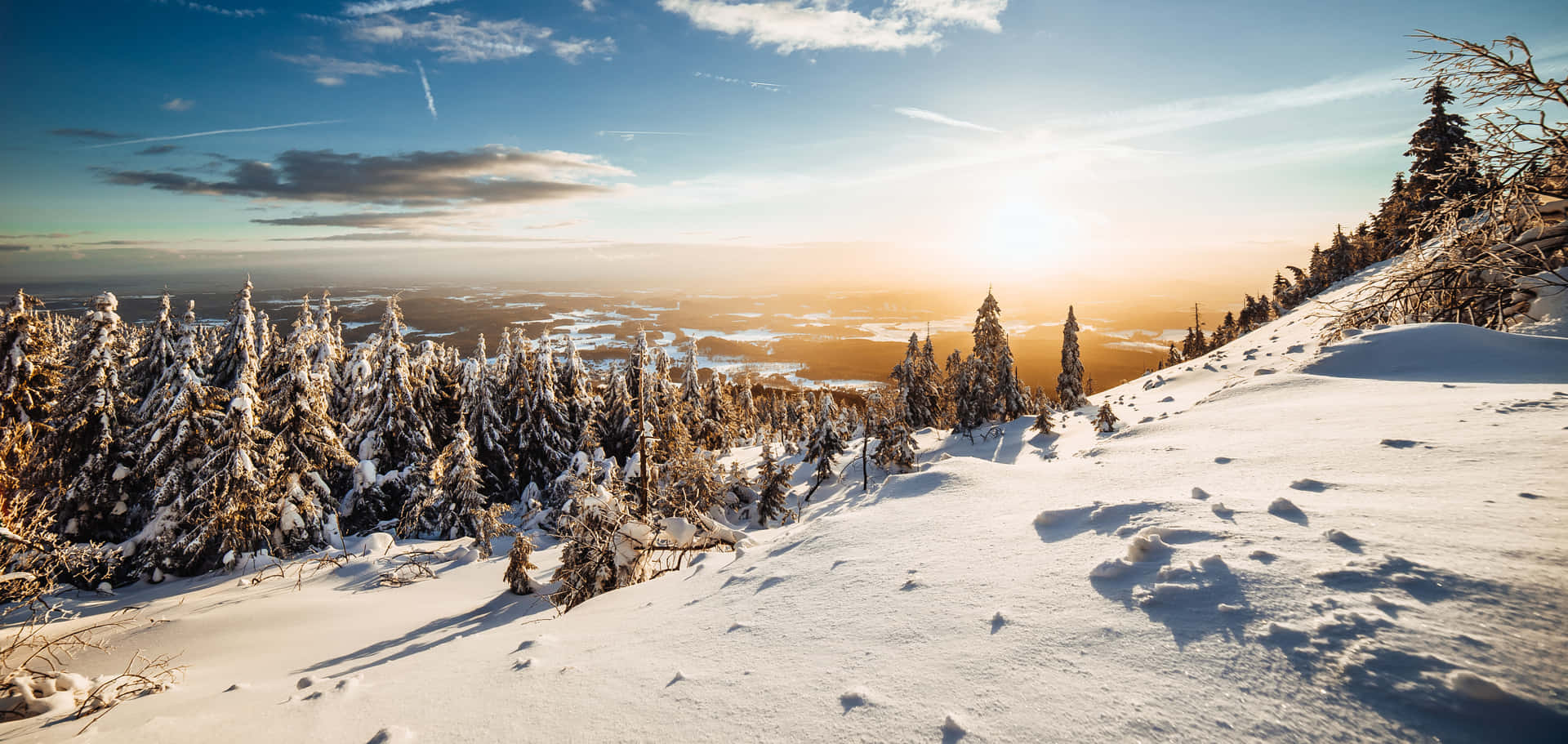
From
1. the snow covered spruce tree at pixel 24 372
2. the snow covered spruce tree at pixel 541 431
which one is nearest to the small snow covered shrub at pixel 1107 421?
the snow covered spruce tree at pixel 541 431

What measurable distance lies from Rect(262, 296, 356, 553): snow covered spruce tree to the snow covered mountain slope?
11821 mm

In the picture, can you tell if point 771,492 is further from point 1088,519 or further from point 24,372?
point 24,372

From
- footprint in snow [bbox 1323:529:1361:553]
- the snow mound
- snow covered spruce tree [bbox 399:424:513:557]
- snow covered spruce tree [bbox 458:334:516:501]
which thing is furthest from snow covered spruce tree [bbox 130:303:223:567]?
the snow mound

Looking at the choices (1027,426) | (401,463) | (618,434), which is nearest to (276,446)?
Answer: (401,463)

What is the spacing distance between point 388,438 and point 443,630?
2087cm

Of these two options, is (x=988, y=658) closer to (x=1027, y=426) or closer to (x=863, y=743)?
(x=863, y=743)

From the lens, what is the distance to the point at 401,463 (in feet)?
78.4

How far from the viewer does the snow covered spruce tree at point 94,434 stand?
1619 cm

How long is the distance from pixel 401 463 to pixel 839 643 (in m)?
26.9

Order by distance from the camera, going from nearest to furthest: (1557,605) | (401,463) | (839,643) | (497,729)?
1. (1557,605)
2. (497,729)
3. (839,643)
4. (401,463)

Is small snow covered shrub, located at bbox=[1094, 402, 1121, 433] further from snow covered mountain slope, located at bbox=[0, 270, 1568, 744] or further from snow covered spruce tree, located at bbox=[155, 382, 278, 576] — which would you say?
snow covered spruce tree, located at bbox=[155, 382, 278, 576]

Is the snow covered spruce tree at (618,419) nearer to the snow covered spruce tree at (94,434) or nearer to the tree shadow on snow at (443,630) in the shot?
the snow covered spruce tree at (94,434)

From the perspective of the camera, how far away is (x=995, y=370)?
33.9 metres

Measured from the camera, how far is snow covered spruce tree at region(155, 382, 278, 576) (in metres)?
15.6
